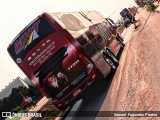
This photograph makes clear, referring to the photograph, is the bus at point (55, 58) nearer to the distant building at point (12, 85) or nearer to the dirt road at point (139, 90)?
the dirt road at point (139, 90)

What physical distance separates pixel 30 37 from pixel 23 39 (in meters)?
0.33

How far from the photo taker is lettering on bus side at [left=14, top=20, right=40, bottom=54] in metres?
12.0

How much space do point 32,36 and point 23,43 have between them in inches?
20.0

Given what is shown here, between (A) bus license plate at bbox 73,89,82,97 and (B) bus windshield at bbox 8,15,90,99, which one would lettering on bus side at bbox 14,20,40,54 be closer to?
(B) bus windshield at bbox 8,15,90,99

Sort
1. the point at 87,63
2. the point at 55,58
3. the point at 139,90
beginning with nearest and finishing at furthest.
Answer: the point at 139,90 → the point at 55,58 → the point at 87,63

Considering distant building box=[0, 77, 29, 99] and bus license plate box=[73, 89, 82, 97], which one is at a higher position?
distant building box=[0, 77, 29, 99]

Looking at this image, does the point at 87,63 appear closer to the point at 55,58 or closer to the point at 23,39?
the point at 55,58

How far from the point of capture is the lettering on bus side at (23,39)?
11969mm

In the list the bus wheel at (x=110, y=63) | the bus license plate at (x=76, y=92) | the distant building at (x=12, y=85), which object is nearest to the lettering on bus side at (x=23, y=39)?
the bus license plate at (x=76, y=92)

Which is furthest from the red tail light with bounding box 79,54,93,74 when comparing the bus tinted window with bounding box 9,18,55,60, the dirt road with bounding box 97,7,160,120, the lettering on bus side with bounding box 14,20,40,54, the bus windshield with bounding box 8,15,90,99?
the lettering on bus side with bounding box 14,20,40,54

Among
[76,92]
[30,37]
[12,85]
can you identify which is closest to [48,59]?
[30,37]

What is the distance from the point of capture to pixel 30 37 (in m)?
12.0

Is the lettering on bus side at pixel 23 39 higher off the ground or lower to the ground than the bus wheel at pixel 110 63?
higher

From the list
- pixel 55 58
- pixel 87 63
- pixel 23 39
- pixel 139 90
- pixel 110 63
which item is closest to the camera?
pixel 139 90
